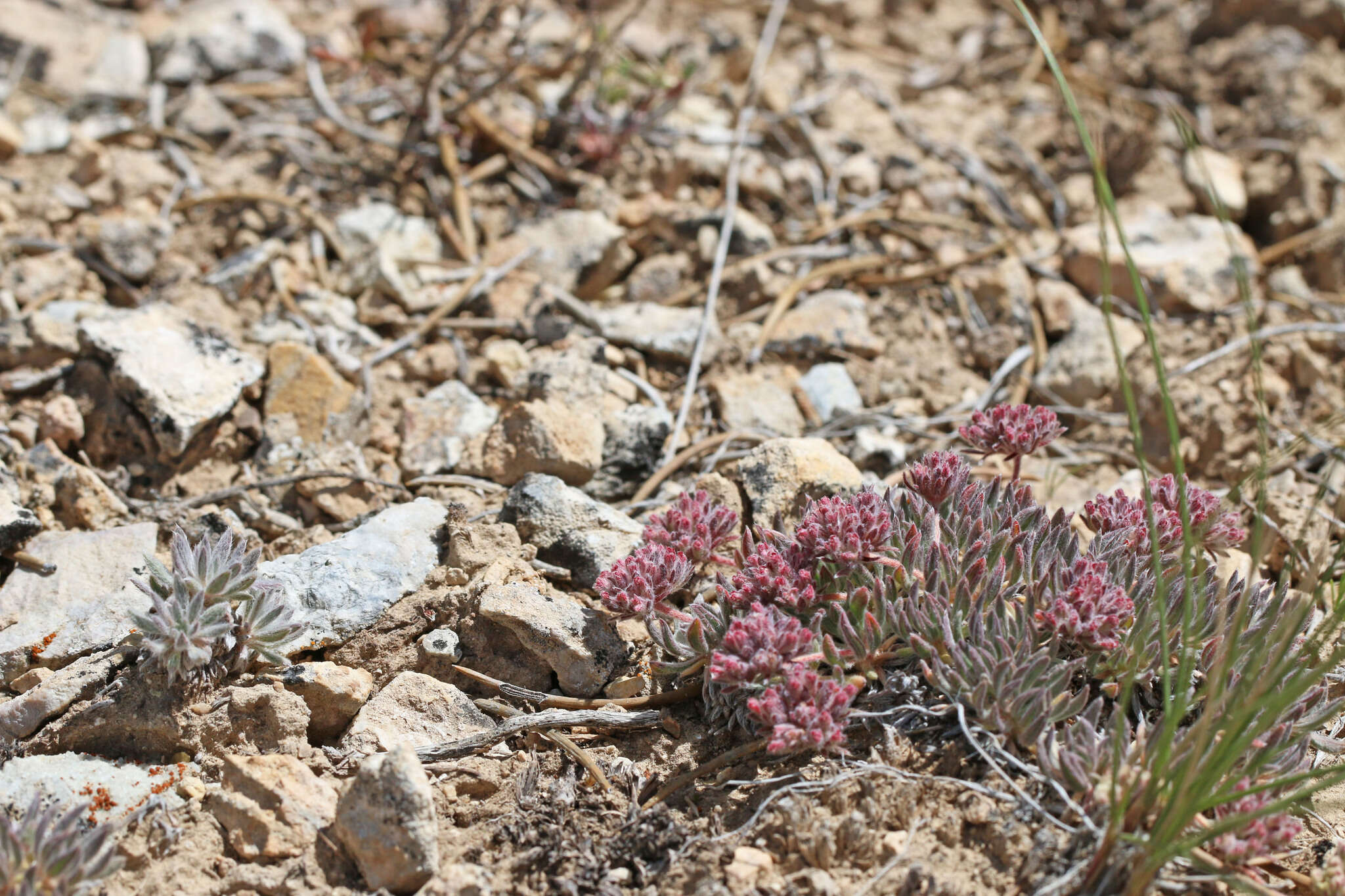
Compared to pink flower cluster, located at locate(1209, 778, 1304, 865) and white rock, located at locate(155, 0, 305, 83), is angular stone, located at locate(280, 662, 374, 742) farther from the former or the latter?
white rock, located at locate(155, 0, 305, 83)

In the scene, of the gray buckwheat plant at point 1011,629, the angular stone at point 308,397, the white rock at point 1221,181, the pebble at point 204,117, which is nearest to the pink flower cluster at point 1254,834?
the gray buckwheat plant at point 1011,629

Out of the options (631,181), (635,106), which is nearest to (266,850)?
(631,181)

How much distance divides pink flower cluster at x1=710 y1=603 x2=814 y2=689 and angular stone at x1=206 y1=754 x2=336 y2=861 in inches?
45.0

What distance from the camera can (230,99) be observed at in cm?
546

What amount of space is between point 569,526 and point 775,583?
2.81 ft

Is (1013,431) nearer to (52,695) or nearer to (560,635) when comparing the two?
(560,635)

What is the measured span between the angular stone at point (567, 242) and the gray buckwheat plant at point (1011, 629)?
6.36 feet

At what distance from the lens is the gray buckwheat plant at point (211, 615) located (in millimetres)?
2809

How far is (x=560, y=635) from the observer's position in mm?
3086

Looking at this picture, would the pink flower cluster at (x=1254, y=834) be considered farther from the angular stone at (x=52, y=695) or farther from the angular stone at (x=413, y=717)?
the angular stone at (x=52, y=695)

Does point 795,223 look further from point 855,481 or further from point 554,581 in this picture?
point 554,581

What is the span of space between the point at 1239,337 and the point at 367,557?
421cm

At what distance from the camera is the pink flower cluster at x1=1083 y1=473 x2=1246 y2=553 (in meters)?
3.08

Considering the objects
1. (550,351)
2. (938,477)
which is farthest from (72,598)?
(938,477)
